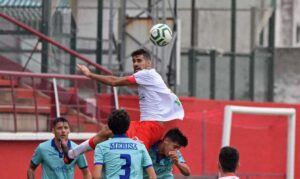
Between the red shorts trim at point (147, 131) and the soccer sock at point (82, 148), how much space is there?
45cm

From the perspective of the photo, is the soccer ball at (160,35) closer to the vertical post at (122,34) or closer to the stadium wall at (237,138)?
the stadium wall at (237,138)

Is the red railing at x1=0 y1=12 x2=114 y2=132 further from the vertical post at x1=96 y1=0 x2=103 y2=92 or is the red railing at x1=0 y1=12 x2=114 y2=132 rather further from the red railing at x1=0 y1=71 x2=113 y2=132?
the vertical post at x1=96 y1=0 x2=103 y2=92

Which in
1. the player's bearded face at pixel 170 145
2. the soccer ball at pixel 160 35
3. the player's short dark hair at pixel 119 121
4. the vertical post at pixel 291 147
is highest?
the soccer ball at pixel 160 35

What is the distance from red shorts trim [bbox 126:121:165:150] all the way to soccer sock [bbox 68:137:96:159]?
17.7 inches

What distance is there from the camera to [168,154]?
12.4 metres

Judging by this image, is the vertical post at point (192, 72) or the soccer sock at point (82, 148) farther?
the vertical post at point (192, 72)

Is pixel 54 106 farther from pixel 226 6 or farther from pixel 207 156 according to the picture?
pixel 226 6

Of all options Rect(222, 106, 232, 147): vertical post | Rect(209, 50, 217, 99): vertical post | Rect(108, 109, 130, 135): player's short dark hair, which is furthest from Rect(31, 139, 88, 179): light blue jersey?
Rect(209, 50, 217, 99): vertical post

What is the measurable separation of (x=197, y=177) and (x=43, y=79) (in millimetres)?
3014

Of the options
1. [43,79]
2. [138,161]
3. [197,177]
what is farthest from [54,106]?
[138,161]

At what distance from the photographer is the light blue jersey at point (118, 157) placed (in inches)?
426

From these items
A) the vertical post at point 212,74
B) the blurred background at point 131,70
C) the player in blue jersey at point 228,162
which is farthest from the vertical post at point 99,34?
the player in blue jersey at point 228,162

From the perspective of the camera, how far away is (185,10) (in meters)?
23.7

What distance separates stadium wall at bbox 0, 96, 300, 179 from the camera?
18.4m
